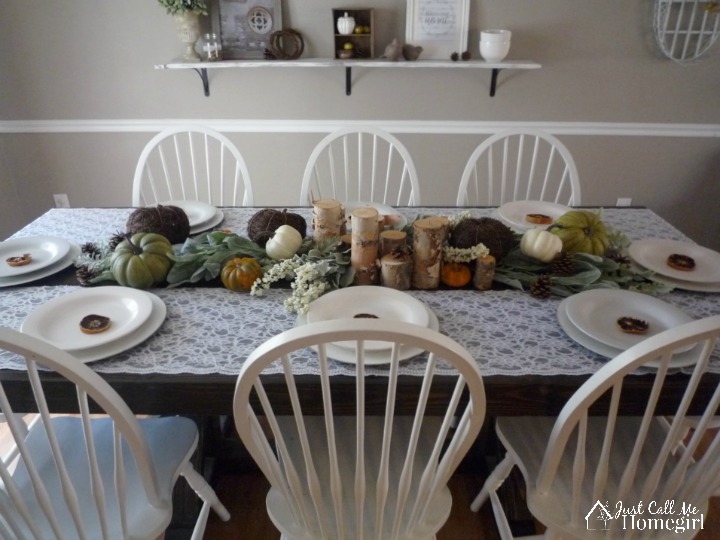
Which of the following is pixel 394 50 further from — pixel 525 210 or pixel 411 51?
pixel 525 210

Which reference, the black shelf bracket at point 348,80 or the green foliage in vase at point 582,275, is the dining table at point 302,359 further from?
the black shelf bracket at point 348,80

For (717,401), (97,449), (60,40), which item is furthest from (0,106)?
(717,401)

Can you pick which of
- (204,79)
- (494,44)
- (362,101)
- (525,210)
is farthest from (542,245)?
(204,79)

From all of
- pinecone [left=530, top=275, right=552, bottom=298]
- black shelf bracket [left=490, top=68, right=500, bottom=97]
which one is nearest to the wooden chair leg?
pinecone [left=530, top=275, right=552, bottom=298]

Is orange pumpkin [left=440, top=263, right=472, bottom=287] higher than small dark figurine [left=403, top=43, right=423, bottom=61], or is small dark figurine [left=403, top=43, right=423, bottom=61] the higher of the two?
small dark figurine [left=403, top=43, right=423, bottom=61]

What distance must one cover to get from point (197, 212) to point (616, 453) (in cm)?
136

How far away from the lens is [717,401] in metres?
0.88

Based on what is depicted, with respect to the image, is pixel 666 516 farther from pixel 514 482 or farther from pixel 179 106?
pixel 179 106

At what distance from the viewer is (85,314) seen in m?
1.15

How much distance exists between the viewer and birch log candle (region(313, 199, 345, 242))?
4.39 feet

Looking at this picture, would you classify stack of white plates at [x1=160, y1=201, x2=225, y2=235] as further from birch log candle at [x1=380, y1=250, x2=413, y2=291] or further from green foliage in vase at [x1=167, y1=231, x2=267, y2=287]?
birch log candle at [x1=380, y1=250, x2=413, y2=291]

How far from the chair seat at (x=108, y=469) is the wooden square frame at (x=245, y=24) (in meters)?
1.76

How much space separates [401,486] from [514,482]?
73cm

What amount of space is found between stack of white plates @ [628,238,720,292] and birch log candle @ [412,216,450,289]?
548 mm
